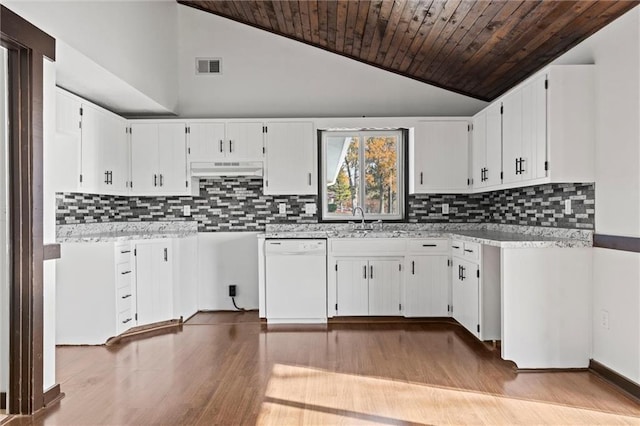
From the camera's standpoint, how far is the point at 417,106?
5.40 m

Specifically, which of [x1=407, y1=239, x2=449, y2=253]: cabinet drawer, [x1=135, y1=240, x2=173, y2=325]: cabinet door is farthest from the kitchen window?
[x1=135, y1=240, x2=173, y2=325]: cabinet door

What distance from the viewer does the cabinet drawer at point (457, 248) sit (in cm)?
433

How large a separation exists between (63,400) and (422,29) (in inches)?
150

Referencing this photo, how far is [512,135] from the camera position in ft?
12.7

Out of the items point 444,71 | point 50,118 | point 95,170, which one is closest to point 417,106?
point 444,71

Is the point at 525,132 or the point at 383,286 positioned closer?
the point at 525,132

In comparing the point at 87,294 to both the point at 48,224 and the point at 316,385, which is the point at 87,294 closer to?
the point at 48,224

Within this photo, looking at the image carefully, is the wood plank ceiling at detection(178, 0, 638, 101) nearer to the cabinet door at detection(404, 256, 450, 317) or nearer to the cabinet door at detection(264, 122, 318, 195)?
the cabinet door at detection(264, 122, 318, 195)

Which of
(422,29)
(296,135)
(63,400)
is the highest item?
(422,29)

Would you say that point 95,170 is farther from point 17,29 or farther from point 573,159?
point 573,159

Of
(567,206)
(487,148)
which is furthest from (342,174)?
(567,206)

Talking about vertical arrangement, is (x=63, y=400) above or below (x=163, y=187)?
below

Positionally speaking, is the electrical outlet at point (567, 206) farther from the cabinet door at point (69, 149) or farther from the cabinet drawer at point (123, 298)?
the cabinet door at point (69, 149)

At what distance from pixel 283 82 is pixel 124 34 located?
74.3 inches
